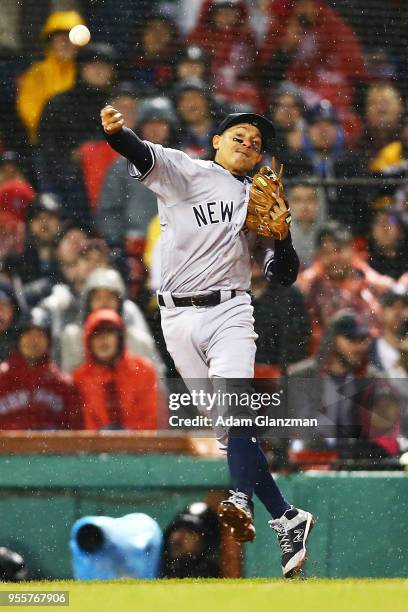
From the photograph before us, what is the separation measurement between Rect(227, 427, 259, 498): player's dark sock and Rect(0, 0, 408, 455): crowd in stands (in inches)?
47.7

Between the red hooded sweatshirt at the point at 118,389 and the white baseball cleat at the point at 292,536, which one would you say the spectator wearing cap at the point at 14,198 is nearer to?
the red hooded sweatshirt at the point at 118,389

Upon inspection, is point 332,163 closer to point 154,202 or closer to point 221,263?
point 154,202

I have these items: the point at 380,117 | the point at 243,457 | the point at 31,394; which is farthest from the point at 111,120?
the point at 380,117

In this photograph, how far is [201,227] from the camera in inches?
178

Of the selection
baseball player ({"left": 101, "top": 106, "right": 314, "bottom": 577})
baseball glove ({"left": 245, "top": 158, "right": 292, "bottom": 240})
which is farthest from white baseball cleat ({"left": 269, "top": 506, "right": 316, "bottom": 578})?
baseball glove ({"left": 245, "top": 158, "right": 292, "bottom": 240})

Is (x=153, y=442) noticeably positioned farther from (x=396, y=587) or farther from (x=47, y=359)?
(x=396, y=587)

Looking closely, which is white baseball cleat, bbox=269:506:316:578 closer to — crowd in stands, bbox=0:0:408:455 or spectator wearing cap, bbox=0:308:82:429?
crowd in stands, bbox=0:0:408:455

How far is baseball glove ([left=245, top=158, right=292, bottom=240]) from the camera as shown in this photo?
442 cm

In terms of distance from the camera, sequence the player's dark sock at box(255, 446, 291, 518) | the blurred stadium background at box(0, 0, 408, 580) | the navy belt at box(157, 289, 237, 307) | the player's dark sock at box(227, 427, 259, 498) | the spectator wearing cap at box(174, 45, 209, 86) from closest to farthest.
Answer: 1. the player's dark sock at box(227, 427, 259, 498)
2. the player's dark sock at box(255, 446, 291, 518)
3. the navy belt at box(157, 289, 237, 307)
4. the blurred stadium background at box(0, 0, 408, 580)
5. the spectator wearing cap at box(174, 45, 209, 86)

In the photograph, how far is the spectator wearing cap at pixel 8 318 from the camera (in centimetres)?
566

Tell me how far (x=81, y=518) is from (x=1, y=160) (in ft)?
5.93

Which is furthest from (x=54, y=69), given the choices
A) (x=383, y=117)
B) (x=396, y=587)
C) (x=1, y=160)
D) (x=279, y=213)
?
(x=396, y=587)

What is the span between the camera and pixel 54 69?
20.1 feet

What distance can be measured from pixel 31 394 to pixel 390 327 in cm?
172
